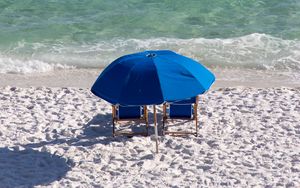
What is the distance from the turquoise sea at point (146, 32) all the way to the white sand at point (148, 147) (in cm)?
316

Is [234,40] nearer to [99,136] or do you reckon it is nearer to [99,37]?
[99,37]

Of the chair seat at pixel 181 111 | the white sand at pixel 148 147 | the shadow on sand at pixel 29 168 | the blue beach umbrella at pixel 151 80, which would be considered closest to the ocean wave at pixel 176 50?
the white sand at pixel 148 147

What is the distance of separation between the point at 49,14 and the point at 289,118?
1028 centimetres

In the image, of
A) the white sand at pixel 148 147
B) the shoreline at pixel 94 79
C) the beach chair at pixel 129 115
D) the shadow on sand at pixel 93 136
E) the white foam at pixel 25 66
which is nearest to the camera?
the white sand at pixel 148 147

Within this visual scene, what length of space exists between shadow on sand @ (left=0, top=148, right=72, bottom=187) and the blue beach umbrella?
1182mm

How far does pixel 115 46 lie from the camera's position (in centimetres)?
1661

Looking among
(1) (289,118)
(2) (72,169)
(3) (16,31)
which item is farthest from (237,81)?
(3) (16,31)

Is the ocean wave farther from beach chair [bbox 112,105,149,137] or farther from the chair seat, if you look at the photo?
beach chair [bbox 112,105,149,137]

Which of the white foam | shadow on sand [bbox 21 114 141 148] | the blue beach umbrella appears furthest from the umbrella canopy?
the white foam

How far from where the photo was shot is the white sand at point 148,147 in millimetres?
9211

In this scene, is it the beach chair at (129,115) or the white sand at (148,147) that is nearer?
the white sand at (148,147)

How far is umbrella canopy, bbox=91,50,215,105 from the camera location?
9055 mm

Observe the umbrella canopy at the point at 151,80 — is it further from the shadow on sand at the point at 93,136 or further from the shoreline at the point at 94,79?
the shoreline at the point at 94,79

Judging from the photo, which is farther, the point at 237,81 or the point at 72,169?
the point at 237,81
